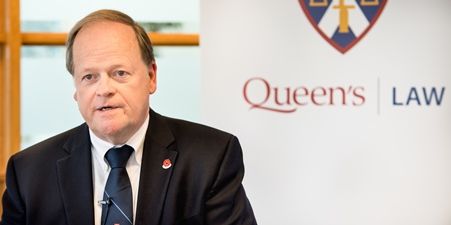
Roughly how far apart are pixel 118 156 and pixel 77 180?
5.5 inches

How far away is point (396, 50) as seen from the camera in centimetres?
373

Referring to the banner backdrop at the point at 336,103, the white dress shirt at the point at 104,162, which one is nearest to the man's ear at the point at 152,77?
the white dress shirt at the point at 104,162

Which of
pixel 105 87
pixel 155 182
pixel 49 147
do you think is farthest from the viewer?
pixel 49 147

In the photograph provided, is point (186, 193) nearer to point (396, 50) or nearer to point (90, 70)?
point (90, 70)

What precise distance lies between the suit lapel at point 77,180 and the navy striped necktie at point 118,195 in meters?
0.06

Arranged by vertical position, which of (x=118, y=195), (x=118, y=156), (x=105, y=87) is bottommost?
(x=118, y=195)

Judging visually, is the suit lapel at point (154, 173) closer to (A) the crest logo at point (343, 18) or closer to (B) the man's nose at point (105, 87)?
(B) the man's nose at point (105, 87)

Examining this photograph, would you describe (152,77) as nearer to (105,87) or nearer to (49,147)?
(105,87)

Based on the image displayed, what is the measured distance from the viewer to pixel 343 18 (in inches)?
148

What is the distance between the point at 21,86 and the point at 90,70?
298 cm

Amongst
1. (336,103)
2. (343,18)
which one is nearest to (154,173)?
(336,103)

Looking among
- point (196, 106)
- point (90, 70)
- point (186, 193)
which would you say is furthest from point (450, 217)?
point (90, 70)

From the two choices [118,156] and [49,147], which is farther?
[49,147]

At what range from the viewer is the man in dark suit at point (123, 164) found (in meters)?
1.88
